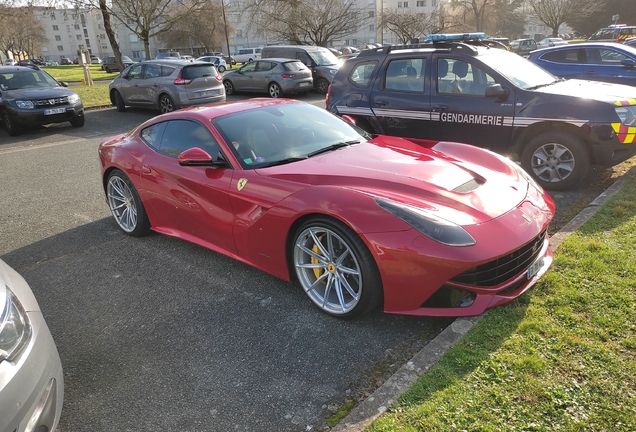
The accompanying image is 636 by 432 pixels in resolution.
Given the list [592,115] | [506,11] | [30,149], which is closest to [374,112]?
[592,115]

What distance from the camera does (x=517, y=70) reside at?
6277 mm

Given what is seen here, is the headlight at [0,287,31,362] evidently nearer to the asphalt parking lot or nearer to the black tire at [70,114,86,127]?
the asphalt parking lot

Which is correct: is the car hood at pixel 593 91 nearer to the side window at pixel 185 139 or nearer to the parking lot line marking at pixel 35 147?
the side window at pixel 185 139

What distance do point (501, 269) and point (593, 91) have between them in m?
4.15

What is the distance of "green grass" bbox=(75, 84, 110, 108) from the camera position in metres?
16.4

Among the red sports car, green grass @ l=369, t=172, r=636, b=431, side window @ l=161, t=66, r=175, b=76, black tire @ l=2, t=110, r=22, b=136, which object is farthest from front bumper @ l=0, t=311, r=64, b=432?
side window @ l=161, t=66, r=175, b=76

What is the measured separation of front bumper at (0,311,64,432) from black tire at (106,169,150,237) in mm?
2603

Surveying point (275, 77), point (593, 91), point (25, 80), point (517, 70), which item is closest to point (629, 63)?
point (593, 91)

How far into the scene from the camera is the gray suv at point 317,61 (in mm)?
17781

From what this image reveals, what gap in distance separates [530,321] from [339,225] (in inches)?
52.9

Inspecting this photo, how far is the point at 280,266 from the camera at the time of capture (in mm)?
3555

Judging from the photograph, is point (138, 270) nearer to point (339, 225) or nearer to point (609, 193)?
point (339, 225)

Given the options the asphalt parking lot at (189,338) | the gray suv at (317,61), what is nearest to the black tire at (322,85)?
the gray suv at (317,61)

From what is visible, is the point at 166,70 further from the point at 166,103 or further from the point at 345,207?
the point at 345,207
